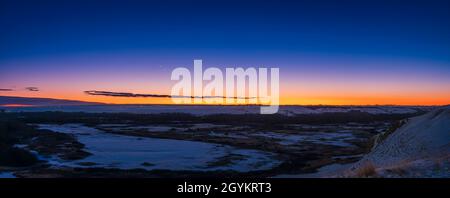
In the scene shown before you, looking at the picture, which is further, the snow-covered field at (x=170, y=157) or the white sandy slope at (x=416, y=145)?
the snow-covered field at (x=170, y=157)

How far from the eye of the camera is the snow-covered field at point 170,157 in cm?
2653

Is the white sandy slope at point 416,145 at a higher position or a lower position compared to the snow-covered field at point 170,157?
higher

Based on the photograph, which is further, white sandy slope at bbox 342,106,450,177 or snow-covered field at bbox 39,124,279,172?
snow-covered field at bbox 39,124,279,172

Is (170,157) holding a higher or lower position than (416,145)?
lower

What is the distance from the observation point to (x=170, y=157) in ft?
99.8

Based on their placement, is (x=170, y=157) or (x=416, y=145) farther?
(x=170, y=157)

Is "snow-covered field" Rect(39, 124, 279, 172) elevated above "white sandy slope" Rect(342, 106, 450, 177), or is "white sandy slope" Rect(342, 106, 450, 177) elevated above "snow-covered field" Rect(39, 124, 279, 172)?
"white sandy slope" Rect(342, 106, 450, 177)

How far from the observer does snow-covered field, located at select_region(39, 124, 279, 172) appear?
26.5 m

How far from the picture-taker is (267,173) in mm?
Answer: 24375
